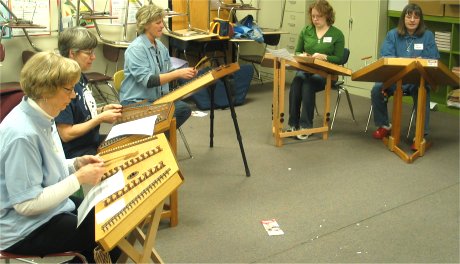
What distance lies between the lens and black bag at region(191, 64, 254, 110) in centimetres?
555

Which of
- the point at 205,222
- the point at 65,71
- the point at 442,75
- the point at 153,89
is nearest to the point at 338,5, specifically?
the point at 442,75

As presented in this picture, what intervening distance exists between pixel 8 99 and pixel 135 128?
6.50 ft

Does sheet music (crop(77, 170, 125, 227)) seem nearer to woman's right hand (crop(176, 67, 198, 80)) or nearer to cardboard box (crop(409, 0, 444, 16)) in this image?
woman's right hand (crop(176, 67, 198, 80))

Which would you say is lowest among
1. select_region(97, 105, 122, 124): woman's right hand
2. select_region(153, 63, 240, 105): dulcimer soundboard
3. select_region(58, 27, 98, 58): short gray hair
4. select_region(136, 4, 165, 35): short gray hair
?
select_region(97, 105, 122, 124): woman's right hand

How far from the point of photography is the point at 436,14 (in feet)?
18.1

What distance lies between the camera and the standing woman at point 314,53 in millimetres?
4641

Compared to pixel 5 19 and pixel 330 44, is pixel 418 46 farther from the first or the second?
pixel 5 19

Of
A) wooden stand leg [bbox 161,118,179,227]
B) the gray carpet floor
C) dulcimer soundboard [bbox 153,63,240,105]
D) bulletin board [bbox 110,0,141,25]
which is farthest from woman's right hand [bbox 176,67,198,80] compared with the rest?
bulletin board [bbox 110,0,141,25]

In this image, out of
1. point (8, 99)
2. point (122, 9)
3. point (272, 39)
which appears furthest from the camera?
point (272, 39)

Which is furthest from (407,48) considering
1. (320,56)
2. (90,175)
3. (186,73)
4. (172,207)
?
(90,175)

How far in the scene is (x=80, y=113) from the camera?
2.60 m

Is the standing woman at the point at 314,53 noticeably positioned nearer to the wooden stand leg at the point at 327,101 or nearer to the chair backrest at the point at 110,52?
the wooden stand leg at the point at 327,101

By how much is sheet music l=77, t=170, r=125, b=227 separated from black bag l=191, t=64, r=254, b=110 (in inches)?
148

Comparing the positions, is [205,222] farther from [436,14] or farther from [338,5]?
[338,5]
